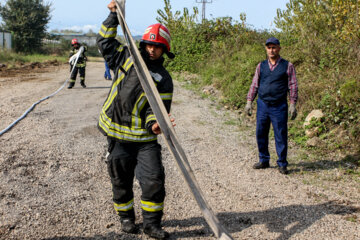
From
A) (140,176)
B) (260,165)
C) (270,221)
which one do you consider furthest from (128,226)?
(260,165)

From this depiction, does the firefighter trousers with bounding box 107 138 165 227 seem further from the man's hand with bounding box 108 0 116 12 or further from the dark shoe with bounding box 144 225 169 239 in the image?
the man's hand with bounding box 108 0 116 12

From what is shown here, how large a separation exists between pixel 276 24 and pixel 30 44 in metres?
28.5

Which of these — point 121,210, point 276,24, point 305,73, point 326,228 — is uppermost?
point 276,24

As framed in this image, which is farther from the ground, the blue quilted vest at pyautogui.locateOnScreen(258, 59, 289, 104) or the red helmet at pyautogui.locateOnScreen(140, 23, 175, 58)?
the red helmet at pyautogui.locateOnScreen(140, 23, 175, 58)

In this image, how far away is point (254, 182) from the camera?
5.16 metres

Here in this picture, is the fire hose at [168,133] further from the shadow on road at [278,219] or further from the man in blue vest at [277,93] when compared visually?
the man in blue vest at [277,93]

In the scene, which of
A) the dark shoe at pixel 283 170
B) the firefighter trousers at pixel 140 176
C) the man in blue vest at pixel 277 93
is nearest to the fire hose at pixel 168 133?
the firefighter trousers at pixel 140 176

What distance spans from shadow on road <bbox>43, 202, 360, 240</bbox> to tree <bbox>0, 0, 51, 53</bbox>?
34622 millimetres

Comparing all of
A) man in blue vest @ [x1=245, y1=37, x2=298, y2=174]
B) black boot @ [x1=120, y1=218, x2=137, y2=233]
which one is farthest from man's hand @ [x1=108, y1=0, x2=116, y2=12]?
man in blue vest @ [x1=245, y1=37, x2=298, y2=174]

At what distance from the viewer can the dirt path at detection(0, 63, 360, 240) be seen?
360 cm

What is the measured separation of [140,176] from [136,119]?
0.55m

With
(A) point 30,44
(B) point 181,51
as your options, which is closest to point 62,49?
(A) point 30,44

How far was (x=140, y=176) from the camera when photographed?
3.35 meters

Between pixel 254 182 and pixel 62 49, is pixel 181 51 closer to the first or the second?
pixel 254 182
